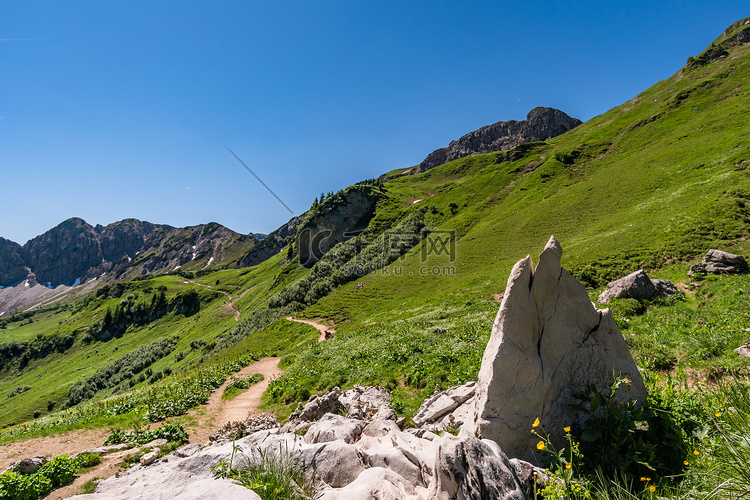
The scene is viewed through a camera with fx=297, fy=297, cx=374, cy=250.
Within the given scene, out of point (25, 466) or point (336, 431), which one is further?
point (25, 466)

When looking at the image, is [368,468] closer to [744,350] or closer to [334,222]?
[744,350]

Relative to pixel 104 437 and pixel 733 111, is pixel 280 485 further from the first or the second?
pixel 733 111

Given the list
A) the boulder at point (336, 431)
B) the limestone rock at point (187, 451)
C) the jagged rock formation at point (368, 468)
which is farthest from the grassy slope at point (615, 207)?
the jagged rock formation at point (368, 468)

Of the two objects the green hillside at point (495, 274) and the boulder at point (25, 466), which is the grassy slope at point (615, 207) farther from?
the boulder at point (25, 466)

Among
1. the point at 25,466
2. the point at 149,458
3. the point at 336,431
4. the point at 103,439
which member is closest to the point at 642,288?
the point at 336,431

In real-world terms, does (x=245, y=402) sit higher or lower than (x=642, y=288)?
lower

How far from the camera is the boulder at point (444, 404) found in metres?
9.93

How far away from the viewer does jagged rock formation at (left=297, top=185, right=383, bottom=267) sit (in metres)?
118

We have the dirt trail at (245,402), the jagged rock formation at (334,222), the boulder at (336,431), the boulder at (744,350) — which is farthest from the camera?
the jagged rock formation at (334,222)

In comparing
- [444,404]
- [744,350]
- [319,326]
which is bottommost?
[319,326]

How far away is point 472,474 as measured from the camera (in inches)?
182

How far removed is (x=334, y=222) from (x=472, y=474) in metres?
119

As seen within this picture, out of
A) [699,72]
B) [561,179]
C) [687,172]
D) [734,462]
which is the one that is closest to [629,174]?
[687,172]

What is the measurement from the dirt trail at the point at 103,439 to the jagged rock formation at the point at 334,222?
316ft
